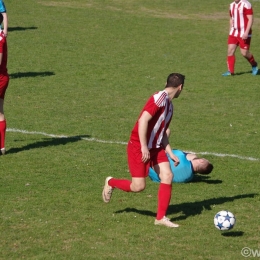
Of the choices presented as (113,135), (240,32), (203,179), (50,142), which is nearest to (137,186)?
(203,179)

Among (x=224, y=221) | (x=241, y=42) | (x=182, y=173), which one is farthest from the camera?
(x=241, y=42)

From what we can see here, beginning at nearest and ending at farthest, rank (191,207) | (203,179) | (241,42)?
1. (191,207)
2. (203,179)
3. (241,42)

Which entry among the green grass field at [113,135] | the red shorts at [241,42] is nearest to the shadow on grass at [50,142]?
the green grass field at [113,135]

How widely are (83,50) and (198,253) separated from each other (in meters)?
15.3

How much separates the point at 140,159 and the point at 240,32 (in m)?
11.4

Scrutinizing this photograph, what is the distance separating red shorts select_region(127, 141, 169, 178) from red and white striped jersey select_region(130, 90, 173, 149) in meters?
0.08

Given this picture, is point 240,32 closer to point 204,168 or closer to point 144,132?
point 204,168

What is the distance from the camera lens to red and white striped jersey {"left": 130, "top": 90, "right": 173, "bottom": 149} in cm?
823

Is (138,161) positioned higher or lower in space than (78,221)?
higher

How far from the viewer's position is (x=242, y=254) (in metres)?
7.52

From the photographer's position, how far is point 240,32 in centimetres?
1911

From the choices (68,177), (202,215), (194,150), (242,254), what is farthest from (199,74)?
(242,254)

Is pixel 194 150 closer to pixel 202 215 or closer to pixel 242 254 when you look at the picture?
pixel 202 215

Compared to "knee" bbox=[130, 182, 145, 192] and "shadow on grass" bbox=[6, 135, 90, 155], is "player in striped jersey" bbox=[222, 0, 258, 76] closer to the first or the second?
"shadow on grass" bbox=[6, 135, 90, 155]
